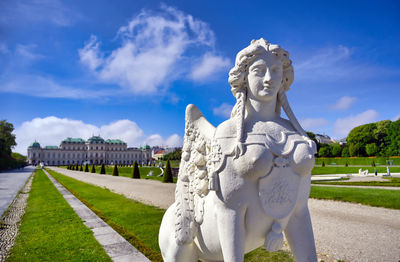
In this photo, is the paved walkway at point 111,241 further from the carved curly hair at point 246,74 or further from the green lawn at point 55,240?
the carved curly hair at point 246,74

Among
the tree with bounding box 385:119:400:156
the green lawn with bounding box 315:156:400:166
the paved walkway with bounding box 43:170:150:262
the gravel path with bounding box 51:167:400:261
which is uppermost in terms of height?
the tree with bounding box 385:119:400:156

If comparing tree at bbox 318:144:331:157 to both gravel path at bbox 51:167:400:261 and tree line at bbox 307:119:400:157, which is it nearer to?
tree line at bbox 307:119:400:157

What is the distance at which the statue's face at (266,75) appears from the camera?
205cm

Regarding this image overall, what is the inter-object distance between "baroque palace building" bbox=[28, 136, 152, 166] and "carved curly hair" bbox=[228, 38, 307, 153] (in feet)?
361

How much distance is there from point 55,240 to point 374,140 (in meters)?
60.5

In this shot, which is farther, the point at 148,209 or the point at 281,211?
the point at 148,209

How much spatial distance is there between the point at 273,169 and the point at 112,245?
15.7 feet

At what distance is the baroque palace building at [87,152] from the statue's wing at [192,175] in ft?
360

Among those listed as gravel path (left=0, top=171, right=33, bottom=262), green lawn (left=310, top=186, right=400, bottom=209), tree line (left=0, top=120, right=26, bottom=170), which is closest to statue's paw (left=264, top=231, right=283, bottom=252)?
gravel path (left=0, top=171, right=33, bottom=262)

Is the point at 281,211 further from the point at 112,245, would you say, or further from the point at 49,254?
the point at 49,254

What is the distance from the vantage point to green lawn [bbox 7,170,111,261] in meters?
5.03

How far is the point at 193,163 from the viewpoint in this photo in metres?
2.37

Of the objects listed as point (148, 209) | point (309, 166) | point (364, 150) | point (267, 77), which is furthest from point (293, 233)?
point (364, 150)

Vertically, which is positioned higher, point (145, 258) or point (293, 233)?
point (293, 233)
